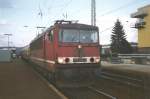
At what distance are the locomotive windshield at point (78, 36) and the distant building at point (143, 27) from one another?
56027mm

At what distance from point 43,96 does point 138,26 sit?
62665 millimetres

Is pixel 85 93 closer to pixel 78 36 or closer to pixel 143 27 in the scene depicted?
pixel 78 36

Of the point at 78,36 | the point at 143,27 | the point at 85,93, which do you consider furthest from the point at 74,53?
the point at 143,27

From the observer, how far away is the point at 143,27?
74.8 metres

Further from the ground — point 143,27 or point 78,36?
point 143,27

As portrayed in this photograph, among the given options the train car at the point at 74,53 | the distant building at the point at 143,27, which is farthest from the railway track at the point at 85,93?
the distant building at the point at 143,27

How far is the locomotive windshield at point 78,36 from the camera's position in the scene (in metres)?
16.8

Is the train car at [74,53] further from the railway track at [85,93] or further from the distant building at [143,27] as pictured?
the distant building at [143,27]

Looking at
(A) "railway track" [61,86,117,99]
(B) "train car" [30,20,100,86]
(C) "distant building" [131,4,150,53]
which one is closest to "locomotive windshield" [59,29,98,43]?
(B) "train car" [30,20,100,86]

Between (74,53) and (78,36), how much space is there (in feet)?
3.17

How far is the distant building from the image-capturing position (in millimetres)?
73306

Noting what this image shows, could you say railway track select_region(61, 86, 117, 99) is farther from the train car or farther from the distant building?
the distant building

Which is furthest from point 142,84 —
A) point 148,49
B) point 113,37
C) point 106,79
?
point 113,37

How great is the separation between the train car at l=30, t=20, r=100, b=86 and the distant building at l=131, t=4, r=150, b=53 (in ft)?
184
